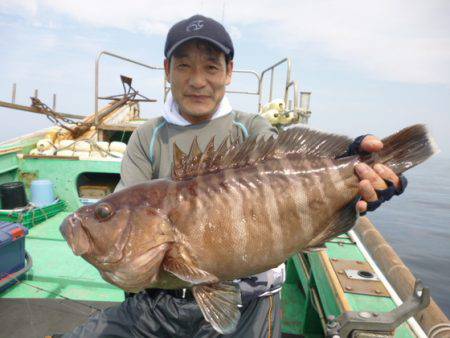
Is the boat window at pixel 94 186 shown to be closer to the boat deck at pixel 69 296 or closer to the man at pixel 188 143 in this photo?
the boat deck at pixel 69 296

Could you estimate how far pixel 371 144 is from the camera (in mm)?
2039

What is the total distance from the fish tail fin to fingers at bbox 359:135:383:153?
5 cm

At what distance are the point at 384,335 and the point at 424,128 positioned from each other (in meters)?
1.45

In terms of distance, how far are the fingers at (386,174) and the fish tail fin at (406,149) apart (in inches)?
1.6

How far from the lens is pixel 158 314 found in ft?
8.31

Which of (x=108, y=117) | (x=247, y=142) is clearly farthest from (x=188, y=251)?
(x=108, y=117)

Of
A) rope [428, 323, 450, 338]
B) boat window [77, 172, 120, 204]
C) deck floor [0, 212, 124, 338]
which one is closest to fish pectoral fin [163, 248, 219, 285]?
rope [428, 323, 450, 338]

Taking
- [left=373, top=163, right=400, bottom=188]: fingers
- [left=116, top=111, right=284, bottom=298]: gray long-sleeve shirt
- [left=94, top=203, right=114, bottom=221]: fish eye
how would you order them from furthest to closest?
[left=116, top=111, right=284, bottom=298]: gray long-sleeve shirt, [left=373, top=163, right=400, bottom=188]: fingers, [left=94, top=203, right=114, bottom=221]: fish eye

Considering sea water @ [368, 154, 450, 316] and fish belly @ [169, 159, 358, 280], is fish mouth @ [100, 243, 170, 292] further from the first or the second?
sea water @ [368, 154, 450, 316]

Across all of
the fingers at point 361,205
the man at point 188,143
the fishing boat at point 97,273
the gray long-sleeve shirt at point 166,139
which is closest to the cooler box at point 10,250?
the fishing boat at point 97,273

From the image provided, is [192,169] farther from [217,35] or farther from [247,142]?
[217,35]

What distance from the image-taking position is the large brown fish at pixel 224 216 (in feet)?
6.07

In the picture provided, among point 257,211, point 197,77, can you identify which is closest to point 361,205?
point 257,211

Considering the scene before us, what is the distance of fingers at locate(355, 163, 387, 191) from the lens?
6.58 feet
